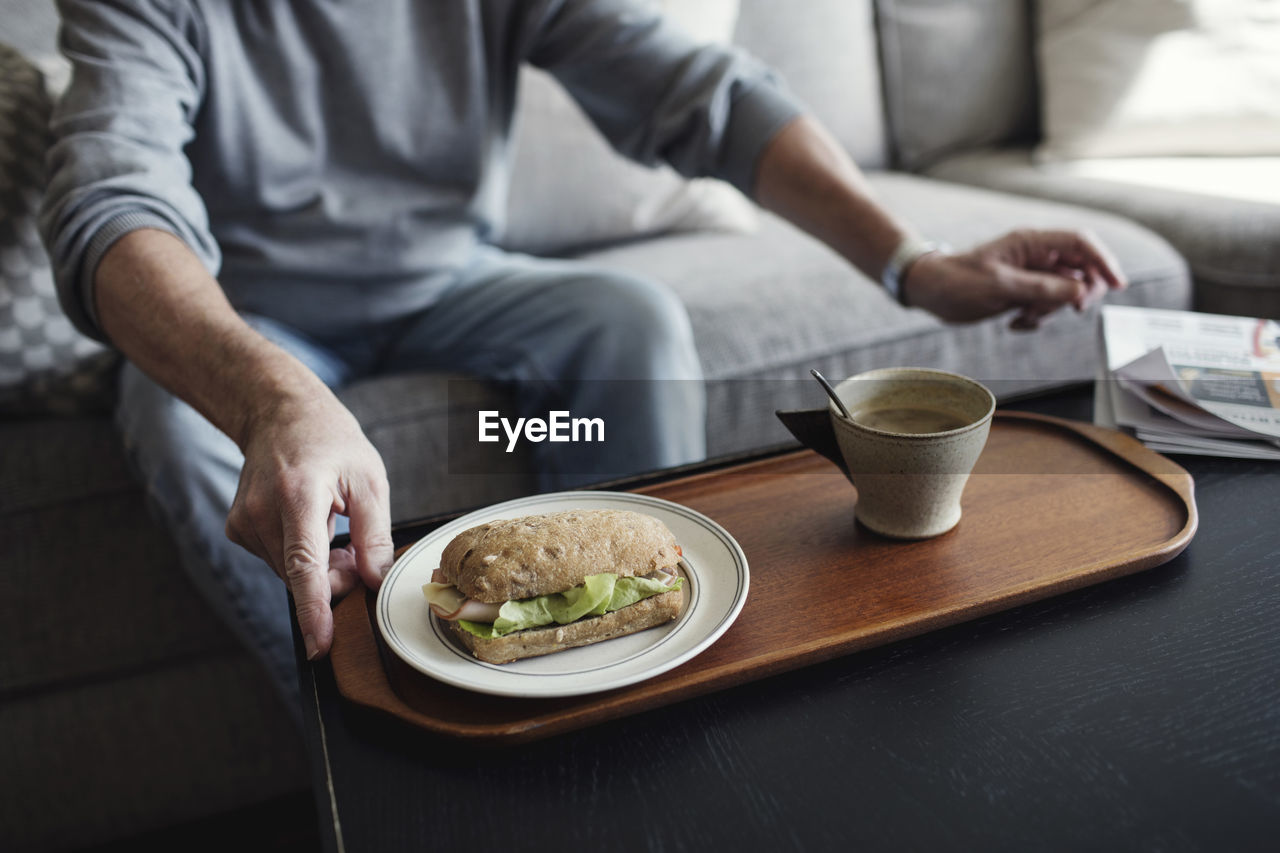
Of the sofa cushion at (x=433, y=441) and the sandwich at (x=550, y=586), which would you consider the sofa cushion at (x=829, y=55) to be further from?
the sandwich at (x=550, y=586)

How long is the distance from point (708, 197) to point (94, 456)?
3.41ft

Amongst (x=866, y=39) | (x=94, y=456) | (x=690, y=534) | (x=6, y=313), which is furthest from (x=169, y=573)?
(x=866, y=39)

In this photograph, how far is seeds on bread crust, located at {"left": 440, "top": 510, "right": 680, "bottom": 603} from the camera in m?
0.55

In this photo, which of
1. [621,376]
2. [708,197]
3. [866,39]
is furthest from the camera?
[866,39]

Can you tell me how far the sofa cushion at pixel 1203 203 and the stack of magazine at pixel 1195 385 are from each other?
623mm

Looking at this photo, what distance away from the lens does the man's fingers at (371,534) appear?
63cm

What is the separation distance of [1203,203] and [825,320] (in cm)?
74

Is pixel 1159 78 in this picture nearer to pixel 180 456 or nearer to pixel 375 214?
pixel 375 214

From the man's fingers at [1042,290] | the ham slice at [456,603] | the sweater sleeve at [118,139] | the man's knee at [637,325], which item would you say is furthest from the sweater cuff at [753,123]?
the ham slice at [456,603]

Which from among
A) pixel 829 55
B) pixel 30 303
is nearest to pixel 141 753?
pixel 30 303

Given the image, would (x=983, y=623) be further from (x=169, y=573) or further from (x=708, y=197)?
(x=708, y=197)

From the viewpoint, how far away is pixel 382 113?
3.87 feet

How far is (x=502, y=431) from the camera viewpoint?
117cm

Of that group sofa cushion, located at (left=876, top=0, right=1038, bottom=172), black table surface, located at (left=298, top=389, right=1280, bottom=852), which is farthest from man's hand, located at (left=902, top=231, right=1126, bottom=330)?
sofa cushion, located at (left=876, top=0, right=1038, bottom=172)
